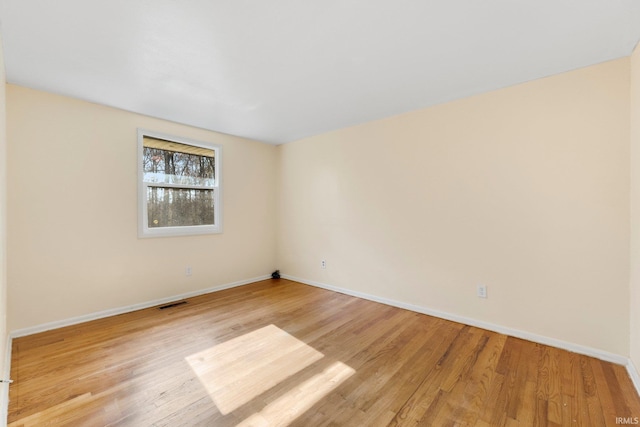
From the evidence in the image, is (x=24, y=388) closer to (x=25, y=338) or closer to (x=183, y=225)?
(x=25, y=338)

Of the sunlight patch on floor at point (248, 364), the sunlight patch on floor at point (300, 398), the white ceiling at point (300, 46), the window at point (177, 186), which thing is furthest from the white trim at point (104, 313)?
the sunlight patch on floor at point (300, 398)

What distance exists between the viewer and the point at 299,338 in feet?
8.10

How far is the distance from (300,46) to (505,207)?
235 cm

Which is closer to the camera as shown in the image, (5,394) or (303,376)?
(5,394)

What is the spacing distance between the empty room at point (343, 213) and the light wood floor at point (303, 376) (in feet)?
0.06

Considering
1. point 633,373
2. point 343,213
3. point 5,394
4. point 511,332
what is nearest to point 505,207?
point 511,332

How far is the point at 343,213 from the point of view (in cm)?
384

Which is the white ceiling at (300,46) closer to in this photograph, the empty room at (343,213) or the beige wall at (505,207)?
the empty room at (343,213)

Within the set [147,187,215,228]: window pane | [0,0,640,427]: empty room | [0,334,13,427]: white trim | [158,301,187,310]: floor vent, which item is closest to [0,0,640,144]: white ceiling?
[0,0,640,427]: empty room

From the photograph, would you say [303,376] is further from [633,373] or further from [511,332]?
[633,373]

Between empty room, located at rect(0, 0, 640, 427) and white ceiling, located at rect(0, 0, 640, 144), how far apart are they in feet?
0.06

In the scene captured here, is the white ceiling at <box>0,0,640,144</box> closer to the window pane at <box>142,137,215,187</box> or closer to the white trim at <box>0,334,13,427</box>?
the window pane at <box>142,137,215,187</box>

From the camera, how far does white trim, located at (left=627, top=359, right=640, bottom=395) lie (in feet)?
5.73

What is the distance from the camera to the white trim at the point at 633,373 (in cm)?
175
